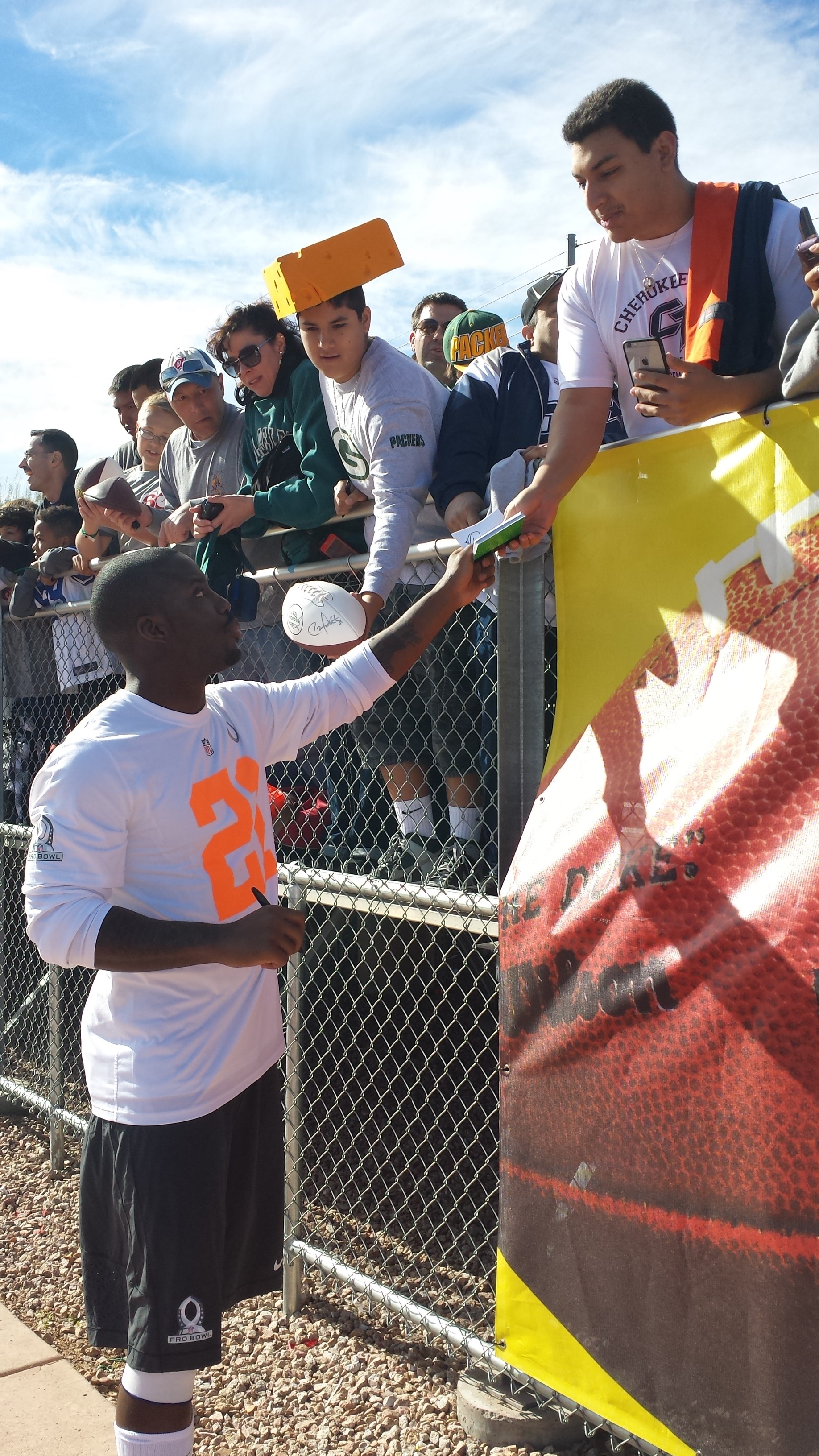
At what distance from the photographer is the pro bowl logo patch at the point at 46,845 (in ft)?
7.81

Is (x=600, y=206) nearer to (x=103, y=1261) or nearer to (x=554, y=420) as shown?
(x=554, y=420)

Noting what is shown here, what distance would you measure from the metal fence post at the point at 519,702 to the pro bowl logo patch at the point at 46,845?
107 centimetres

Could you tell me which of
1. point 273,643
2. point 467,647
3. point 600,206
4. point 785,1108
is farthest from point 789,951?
point 273,643

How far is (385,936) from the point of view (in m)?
4.53

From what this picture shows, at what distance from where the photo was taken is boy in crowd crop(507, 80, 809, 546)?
8.55 ft

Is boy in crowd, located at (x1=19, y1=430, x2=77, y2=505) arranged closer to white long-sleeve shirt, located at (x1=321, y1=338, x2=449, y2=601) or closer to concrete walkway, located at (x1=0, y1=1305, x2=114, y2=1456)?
white long-sleeve shirt, located at (x1=321, y1=338, x2=449, y2=601)

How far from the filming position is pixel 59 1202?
192 inches

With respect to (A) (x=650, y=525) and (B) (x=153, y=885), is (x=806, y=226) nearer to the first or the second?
(A) (x=650, y=525)

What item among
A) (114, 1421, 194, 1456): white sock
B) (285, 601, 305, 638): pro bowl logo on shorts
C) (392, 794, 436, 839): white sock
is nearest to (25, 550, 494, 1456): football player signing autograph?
(114, 1421, 194, 1456): white sock

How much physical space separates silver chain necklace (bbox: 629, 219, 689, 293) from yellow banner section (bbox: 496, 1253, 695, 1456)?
2.37 m

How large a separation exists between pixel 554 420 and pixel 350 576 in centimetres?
123

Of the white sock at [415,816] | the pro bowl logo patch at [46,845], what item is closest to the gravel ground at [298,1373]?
the white sock at [415,816]

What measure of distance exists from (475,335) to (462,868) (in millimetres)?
2510

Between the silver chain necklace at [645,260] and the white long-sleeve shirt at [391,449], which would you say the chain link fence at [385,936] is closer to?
the white long-sleeve shirt at [391,449]
